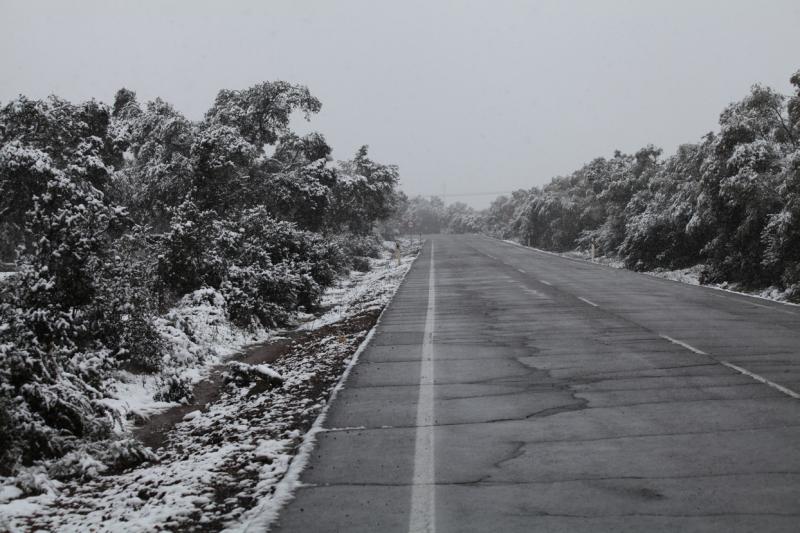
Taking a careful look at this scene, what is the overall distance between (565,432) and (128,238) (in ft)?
36.2

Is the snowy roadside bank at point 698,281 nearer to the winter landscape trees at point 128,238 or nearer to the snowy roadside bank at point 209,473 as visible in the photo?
the winter landscape trees at point 128,238

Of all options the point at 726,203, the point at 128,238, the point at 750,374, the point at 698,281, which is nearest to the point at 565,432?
the point at 750,374

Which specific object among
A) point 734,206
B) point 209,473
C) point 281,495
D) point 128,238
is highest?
Result: point 734,206

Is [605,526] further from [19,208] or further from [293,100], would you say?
[293,100]

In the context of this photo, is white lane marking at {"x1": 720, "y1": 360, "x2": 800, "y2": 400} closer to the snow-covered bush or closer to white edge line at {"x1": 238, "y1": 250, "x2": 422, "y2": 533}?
white edge line at {"x1": 238, "y1": 250, "x2": 422, "y2": 533}

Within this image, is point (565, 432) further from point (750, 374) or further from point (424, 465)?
point (750, 374)

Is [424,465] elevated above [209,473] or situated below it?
above

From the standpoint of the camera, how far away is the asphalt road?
4.08m

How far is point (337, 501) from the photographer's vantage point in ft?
14.4

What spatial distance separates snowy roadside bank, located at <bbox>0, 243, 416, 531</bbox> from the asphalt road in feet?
1.41

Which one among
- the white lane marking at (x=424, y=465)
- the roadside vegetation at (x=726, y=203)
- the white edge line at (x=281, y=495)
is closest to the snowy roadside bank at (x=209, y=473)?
the white edge line at (x=281, y=495)

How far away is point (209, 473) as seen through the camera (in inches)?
206

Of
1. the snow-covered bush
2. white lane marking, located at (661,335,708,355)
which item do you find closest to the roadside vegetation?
white lane marking, located at (661,335,708,355)

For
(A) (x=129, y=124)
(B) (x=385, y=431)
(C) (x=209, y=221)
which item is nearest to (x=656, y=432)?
(B) (x=385, y=431)
